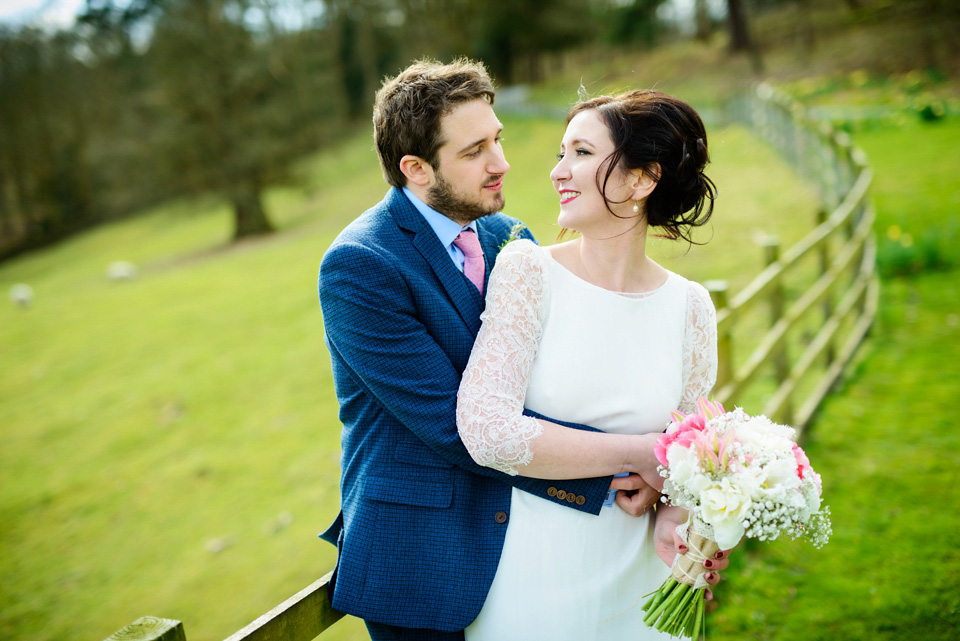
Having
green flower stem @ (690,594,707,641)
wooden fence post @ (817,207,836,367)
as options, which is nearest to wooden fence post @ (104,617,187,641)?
green flower stem @ (690,594,707,641)

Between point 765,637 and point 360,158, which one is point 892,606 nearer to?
point 765,637

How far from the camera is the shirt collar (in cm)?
218

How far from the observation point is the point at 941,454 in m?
4.90

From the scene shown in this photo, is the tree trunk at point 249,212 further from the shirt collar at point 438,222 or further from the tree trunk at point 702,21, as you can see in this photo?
the tree trunk at point 702,21

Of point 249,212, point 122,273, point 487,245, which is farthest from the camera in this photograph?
point 249,212

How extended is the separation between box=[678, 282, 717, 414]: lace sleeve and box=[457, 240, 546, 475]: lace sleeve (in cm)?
52

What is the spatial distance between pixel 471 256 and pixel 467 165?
29 cm

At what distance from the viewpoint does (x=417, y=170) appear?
2.24 m

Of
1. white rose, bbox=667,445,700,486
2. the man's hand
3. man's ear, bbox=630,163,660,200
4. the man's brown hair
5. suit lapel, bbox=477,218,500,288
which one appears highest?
the man's brown hair

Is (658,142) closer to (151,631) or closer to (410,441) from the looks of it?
(410,441)

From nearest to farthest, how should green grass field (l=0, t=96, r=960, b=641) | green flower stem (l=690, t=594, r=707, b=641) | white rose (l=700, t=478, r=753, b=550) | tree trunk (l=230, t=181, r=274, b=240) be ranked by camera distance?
white rose (l=700, t=478, r=753, b=550)
green flower stem (l=690, t=594, r=707, b=641)
green grass field (l=0, t=96, r=960, b=641)
tree trunk (l=230, t=181, r=274, b=240)

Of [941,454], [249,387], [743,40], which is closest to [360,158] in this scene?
[743,40]

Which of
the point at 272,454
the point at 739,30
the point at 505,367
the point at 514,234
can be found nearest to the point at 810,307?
the point at 514,234

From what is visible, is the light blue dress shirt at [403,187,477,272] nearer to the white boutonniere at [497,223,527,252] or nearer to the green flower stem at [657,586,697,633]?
the white boutonniere at [497,223,527,252]
